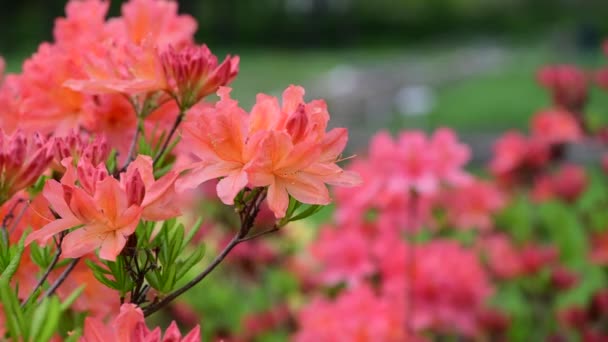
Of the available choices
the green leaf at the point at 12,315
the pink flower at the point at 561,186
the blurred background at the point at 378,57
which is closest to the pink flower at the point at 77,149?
the green leaf at the point at 12,315

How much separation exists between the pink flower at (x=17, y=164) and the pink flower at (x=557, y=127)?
1477 mm

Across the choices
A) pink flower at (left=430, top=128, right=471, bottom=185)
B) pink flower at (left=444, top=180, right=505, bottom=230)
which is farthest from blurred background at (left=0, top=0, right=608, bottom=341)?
pink flower at (left=430, top=128, right=471, bottom=185)

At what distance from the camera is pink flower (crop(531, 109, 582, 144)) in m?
1.88

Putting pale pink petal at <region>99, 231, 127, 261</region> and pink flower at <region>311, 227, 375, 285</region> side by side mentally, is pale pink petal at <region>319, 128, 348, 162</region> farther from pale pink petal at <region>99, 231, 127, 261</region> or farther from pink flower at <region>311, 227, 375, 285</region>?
pink flower at <region>311, 227, 375, 285</region>

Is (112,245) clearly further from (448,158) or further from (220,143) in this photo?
(448,158)

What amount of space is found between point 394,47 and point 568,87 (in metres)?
17.6

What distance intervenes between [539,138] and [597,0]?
67.4ft

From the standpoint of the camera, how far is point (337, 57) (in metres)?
17.1

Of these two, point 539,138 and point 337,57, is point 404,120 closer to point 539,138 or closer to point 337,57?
point 539,138

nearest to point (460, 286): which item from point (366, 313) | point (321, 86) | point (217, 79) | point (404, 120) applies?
point (366, 313)

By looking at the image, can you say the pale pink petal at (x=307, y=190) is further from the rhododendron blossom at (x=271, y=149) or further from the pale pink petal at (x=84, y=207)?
the pale pink petal at (x=84, y=207)

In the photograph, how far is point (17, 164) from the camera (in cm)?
58

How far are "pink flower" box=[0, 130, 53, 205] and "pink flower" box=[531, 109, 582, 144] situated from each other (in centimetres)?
148

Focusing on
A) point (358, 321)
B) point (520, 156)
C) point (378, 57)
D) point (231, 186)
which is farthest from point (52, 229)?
point (378, 57)
